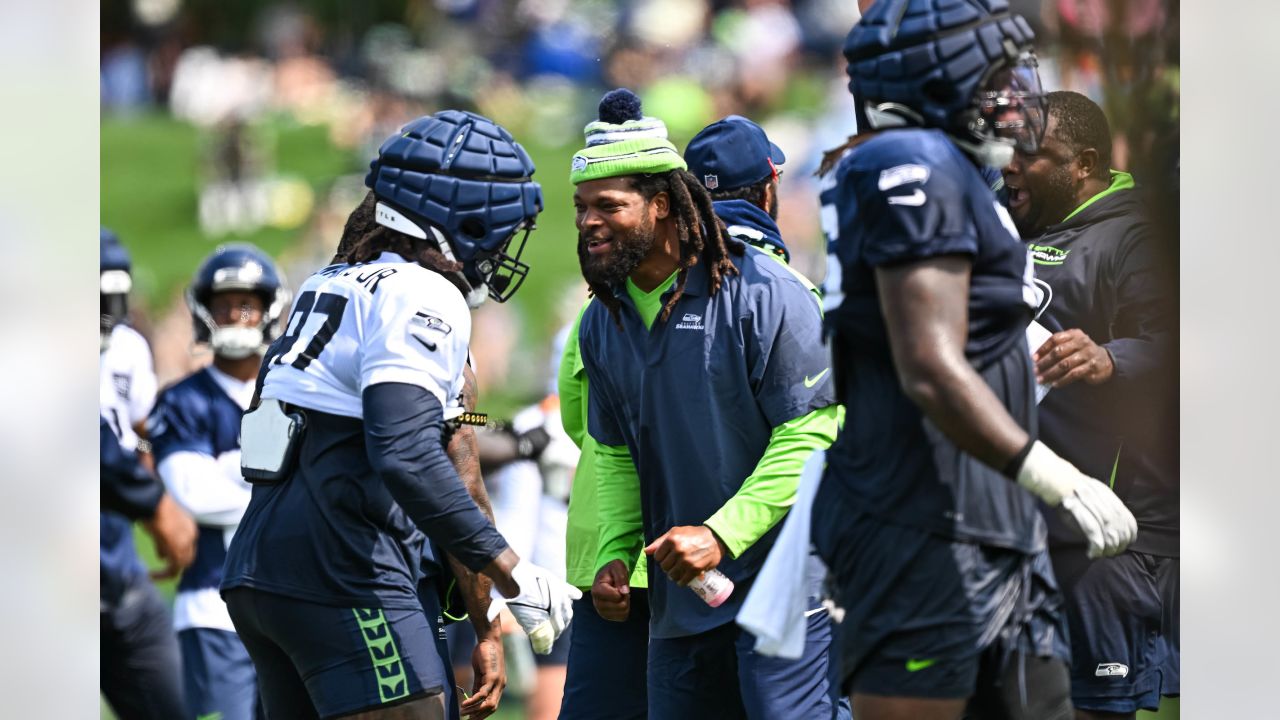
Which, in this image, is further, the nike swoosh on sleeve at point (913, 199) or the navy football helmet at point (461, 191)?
the navy football helmet at point (461, 191)

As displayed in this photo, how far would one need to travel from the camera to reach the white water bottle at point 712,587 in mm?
3914

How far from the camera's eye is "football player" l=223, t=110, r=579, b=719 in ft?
12.2

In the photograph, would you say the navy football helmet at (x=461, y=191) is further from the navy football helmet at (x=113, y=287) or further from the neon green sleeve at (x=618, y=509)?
the navy football helmet at (x=113, y=287)

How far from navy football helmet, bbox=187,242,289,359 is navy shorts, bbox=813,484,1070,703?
3909mm

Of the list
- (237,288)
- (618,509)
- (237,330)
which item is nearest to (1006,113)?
(618,509)

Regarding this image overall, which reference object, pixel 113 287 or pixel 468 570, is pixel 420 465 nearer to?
pixel 468 570

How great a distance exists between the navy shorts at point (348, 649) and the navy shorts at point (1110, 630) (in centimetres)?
192

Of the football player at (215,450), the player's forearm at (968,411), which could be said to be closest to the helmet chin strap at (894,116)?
the player's forearm at (968,411)

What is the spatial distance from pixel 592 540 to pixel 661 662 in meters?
0.60

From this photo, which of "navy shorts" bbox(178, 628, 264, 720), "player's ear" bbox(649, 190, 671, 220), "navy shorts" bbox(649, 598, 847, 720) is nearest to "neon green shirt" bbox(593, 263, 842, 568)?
"player's ear" bbox(649, 190, 671, 220)

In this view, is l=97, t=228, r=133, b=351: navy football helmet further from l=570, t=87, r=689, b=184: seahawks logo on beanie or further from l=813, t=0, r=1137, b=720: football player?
l=813, t=0, r=1137, b=720: football player

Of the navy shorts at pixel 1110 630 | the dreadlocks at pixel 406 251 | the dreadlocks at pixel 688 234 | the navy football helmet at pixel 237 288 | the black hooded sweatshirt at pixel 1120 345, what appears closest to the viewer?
the dreadlocks at pixel 406 251

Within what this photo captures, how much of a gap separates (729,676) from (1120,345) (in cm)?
163

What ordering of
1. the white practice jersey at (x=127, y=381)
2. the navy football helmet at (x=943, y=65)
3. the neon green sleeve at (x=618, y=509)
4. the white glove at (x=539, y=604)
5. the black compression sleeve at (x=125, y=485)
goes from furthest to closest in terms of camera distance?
the white practice jersey at (x=127, y=381), the black compression sleeve at (x=125, y=485), the neon green sleeve at (x=618, y=509), the white glove at (x=539, y=604), the navy football helmet at (x=943, y=65)
